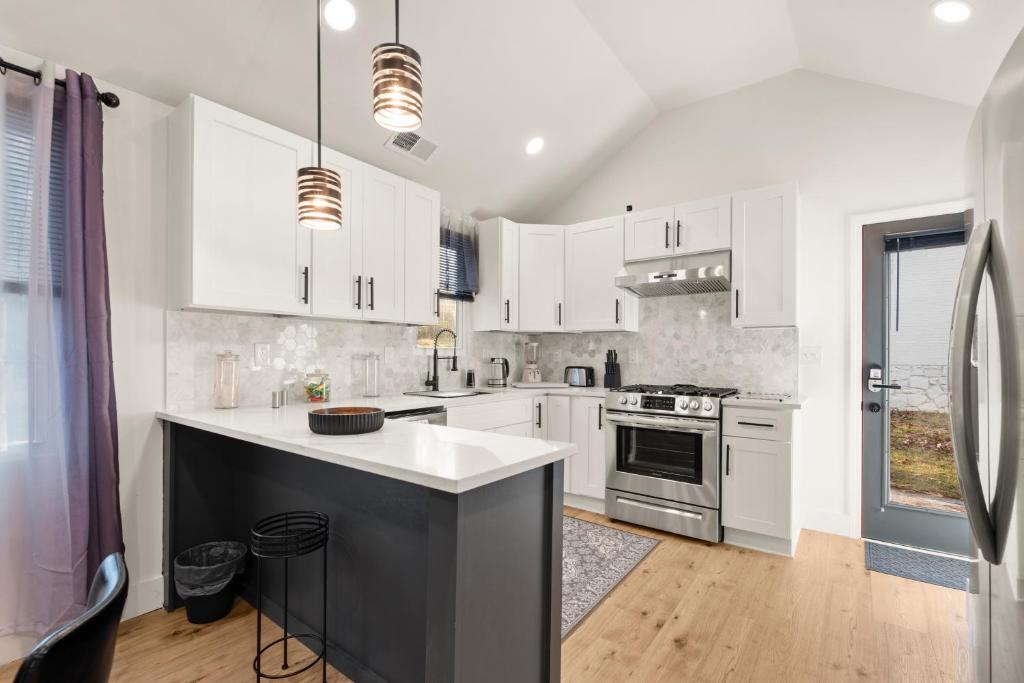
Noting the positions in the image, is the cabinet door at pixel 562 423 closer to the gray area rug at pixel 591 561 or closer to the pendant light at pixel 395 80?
the gray area rug at pixel 591 561

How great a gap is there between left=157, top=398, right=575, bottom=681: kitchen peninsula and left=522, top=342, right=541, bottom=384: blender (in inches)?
102

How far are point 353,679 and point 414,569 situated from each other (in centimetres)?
63

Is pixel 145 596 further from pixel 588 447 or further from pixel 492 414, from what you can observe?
pixel 588 447

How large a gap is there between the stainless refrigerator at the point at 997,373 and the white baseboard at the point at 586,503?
2.95 meters

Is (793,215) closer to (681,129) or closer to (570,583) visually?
(681,129)

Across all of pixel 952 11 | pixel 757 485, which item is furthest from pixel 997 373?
pixel 757 485

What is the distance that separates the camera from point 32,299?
6.40 ft

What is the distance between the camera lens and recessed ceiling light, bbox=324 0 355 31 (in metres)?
2.40

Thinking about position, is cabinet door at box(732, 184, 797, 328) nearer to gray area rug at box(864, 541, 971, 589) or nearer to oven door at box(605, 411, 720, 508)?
oven door at box(605, 411, 720, 508)

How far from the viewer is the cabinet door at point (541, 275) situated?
4359mm

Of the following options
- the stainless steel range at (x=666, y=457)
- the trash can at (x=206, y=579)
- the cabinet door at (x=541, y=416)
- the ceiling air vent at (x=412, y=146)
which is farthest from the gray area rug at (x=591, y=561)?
the ceiling air vent at (x=412, y=146)

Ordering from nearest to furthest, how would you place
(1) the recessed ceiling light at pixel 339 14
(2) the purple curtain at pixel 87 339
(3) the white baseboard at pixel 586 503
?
(2) the purple curtain at pixel 87 339, (1) the recessed ceiling light at pixel 339 14, (3) the white baseboard at pixel 586 503

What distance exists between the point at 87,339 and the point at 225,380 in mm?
608

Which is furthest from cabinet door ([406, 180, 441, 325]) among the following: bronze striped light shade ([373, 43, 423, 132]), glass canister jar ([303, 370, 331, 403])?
bronze striped light shade ([373, 43, 423, 132])
